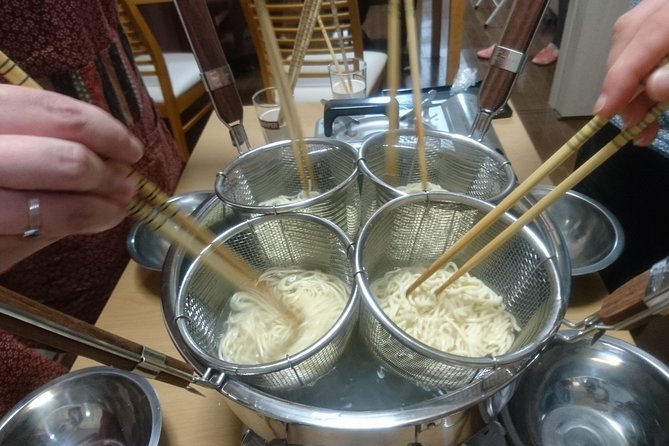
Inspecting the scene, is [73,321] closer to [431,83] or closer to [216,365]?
[216,365]

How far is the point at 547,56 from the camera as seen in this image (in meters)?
3.01

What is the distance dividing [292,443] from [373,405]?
0.40 ft

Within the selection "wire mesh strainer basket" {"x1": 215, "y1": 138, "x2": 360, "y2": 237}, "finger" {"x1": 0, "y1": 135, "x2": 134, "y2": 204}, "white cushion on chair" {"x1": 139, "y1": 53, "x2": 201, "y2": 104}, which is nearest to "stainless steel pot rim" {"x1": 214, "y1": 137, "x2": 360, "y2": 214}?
"wire mesh strainer basket" {"x1": 215, "y1": 138, "x2": 360, "y2": 237}

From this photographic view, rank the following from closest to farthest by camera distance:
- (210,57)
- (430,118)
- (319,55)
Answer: (210,57)
(430,118)
(319,55)

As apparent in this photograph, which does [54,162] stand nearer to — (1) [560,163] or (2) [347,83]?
(1) [560,163]

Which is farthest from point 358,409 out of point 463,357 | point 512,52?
point 512,52

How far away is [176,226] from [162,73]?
1.59 meters

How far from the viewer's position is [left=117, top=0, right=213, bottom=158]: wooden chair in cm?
178

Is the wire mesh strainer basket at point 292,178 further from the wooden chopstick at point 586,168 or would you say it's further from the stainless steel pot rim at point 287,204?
the wooden chopstick at point 586,168

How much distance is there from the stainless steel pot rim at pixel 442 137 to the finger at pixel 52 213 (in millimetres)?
444

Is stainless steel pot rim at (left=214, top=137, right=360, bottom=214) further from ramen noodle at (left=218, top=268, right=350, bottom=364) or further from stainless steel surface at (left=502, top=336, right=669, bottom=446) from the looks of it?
stainless steel surface at (left=502, top=336, right=669, bottom=446)

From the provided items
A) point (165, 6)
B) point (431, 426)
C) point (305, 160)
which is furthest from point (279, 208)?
point (165, 6)

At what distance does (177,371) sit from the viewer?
18.7 inches

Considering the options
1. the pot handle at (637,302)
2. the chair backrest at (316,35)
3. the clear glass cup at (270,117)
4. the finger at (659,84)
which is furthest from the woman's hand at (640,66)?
the chair backrest at (316,35)
